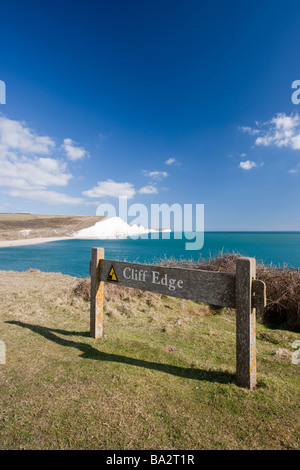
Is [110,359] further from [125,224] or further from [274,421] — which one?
[125,224]

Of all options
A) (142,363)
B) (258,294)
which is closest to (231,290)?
(258,294)

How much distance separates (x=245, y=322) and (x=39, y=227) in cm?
12110

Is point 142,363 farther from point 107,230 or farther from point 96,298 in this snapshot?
point 107,230

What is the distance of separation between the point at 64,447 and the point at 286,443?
Result: 2084 mm

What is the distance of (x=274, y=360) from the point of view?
389 cm

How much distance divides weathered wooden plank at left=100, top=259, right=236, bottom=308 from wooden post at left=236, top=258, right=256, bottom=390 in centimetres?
12

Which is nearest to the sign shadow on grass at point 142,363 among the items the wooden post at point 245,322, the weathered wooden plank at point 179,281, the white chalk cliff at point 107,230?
the wooden post at point 245,322

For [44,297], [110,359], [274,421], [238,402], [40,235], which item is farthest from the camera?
[40,235]

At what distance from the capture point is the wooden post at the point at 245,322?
2934mm

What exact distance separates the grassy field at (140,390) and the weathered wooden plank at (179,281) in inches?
45.5

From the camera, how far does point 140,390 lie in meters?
3.04

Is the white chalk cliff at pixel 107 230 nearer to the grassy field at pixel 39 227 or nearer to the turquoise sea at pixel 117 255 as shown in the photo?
the grassy field at pixel 39 227

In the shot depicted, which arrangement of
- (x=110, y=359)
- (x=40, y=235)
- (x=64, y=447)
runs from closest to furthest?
(x=64, y=447)
(x=110, y=359)
(x=40, y=235)

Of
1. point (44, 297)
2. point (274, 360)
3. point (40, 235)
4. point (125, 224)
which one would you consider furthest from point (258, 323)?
point (125, 224)
